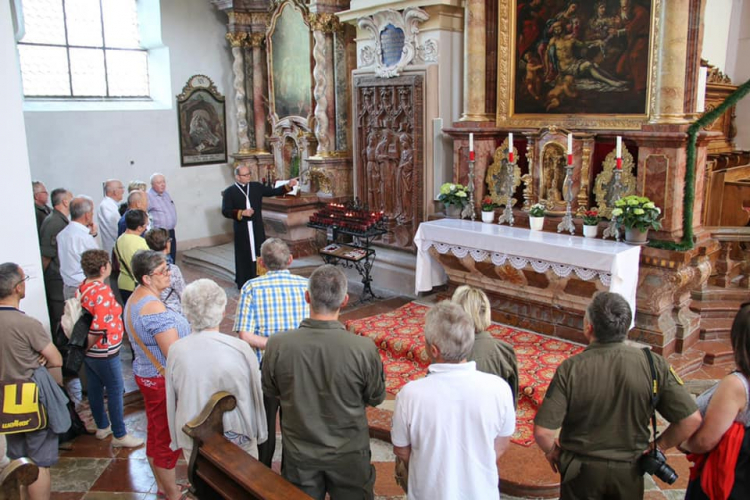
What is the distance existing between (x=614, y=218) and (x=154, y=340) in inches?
178

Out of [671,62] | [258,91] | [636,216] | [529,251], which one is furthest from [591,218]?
[258,91]

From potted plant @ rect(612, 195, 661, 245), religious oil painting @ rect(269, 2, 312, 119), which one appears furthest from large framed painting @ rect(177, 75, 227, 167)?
potted plant @ rect(612, 195, 661, 245)

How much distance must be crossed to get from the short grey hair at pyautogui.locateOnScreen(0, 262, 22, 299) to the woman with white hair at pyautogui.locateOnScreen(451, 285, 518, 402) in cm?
261

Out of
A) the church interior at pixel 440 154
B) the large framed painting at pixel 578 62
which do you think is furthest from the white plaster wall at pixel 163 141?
the large framed painting at pixel 578 62

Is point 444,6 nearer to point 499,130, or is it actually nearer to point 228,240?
point 499,130

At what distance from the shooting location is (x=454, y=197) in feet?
25.4

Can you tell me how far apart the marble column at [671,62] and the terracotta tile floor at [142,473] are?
3.28 meters

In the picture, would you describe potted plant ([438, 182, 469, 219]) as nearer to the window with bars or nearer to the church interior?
the church interior

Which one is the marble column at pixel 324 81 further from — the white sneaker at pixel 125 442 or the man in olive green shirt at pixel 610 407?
the man in olive green shirt at pixel 610 407

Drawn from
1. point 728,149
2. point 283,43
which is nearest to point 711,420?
point 728,149

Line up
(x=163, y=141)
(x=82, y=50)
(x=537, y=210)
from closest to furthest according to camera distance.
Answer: (x=537, y=210), (x=82, y=50), (x=163, y=141)

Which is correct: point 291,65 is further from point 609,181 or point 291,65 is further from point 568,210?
point 609,181

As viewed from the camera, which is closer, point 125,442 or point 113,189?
point 125,442

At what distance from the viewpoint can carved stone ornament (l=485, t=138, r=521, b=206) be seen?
755 cm
